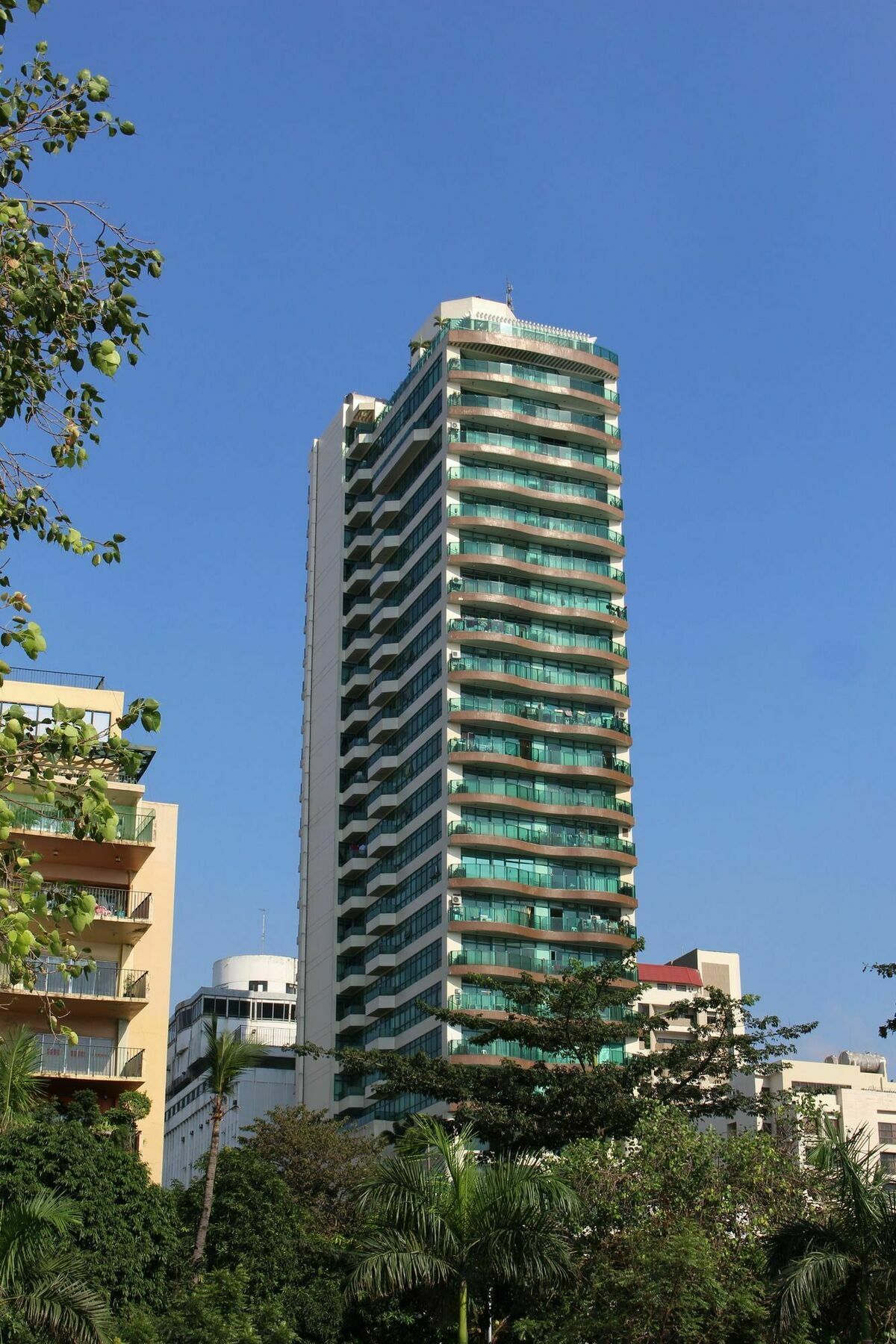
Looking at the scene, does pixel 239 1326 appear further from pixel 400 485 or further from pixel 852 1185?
pixel 400 485

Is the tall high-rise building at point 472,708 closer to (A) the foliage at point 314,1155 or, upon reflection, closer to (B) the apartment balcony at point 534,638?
(B) the apartment balcony at point 534,638

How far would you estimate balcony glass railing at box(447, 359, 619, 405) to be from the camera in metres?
98.6

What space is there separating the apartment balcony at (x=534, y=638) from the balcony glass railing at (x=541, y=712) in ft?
9.81

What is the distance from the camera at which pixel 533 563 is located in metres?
96.2

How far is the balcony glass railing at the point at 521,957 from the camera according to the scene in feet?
280

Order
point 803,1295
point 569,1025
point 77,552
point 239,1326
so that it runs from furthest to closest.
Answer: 1. point 569,1025
2. point 239,1326
3. point 803,1295
4. point 77,552

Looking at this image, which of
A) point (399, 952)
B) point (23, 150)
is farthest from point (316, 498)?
point (23, 150)

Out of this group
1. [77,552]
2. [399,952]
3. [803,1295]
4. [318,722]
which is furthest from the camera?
[318,722]

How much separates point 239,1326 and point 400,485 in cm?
7757

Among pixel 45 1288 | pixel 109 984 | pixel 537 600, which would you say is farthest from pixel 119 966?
pixel 537 600

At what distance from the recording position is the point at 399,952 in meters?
93.1

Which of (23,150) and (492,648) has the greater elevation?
(492,648)

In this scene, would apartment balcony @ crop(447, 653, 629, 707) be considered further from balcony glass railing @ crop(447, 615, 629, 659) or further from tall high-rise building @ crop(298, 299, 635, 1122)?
balcony glass railing @ crop(447, 615, 629, 659)

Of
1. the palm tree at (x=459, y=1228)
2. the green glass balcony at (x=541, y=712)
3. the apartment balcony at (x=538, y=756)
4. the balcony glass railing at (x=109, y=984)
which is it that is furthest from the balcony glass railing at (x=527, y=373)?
the palm tree at (x=459, y=1228)
